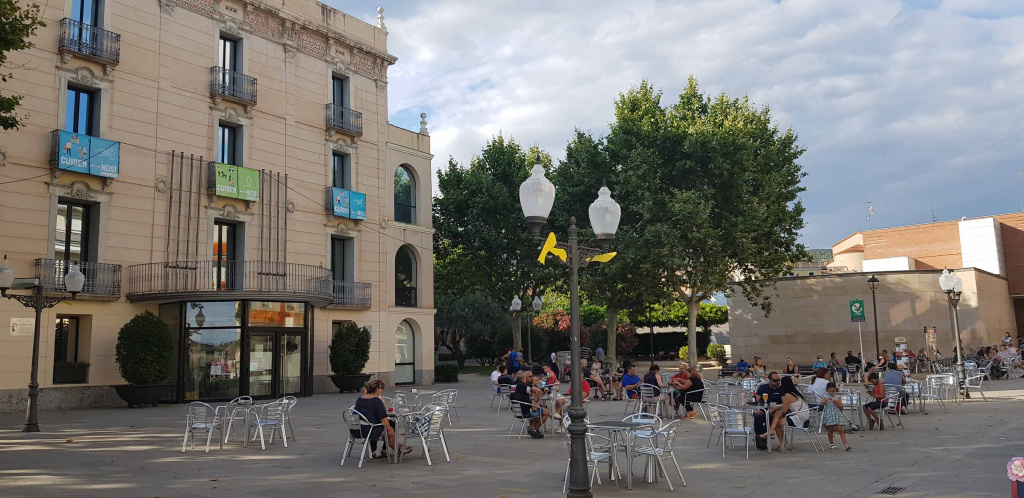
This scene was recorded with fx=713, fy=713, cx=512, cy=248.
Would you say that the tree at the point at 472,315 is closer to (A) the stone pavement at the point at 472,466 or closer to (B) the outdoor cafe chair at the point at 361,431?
(A) the stone pavement at the point at 472,466

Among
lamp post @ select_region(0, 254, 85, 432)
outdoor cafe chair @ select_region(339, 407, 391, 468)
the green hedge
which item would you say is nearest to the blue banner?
the green hedge

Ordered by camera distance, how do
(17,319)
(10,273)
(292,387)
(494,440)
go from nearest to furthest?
(494,440) < (10,273) < (17,319) < (292,387)

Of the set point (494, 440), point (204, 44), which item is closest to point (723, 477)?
point (494, 440)

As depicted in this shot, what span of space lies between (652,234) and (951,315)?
17.8 meters

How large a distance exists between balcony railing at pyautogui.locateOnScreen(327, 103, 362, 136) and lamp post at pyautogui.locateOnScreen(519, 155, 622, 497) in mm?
21662

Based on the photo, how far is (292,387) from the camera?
24906mm

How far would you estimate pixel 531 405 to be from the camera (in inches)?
533

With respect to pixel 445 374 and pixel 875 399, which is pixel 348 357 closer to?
pixel 445 374

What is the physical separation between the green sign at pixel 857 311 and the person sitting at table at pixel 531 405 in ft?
81.9

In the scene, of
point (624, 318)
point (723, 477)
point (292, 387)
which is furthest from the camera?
point (624, 318)

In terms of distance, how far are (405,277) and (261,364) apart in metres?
9.75

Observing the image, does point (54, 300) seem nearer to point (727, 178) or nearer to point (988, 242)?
point (727, 178)

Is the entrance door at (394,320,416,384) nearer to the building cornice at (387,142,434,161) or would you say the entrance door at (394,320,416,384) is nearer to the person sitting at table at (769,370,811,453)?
the building cornice at (387,142,434,161)

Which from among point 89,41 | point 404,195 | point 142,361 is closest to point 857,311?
point 404,195
